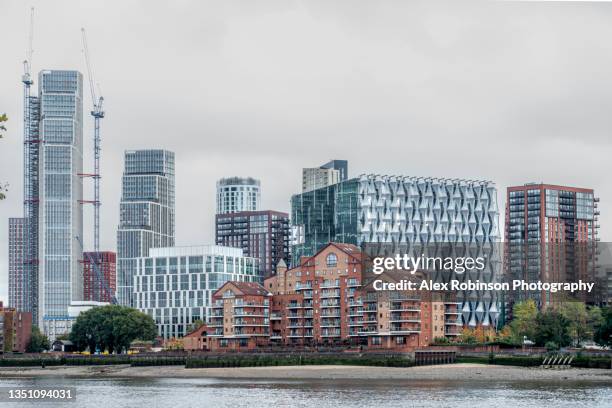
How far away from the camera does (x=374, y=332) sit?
293 feet

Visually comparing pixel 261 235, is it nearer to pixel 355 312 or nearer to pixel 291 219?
pixel 291 219

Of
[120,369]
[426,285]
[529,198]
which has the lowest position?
[120,369]

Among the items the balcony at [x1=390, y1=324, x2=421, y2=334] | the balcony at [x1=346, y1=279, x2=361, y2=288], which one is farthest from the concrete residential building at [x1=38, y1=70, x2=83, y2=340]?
the balcony at [x1=390, y1=324, x2=421, y2=334]

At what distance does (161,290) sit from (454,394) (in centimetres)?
9148

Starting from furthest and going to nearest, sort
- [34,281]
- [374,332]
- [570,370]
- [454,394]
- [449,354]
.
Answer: [34,281] < [374,332] < [449,354] < [570,370] < [454,394]

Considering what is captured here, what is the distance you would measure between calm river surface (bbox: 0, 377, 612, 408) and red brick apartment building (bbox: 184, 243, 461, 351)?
18.8 meters

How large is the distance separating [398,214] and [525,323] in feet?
128

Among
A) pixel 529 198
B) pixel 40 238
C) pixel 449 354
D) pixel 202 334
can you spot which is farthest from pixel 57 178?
pixel 449 354

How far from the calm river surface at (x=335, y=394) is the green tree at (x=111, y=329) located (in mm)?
31679

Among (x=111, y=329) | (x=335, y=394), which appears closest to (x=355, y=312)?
(x=111, y=329)

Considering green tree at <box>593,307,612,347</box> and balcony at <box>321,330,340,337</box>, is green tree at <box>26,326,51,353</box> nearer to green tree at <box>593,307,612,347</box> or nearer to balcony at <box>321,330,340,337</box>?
balcony at <box>321,330,340,337</box>

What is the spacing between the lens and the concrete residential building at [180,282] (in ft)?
470

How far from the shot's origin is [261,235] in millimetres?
182625

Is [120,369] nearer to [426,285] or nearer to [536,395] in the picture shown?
[426,285]
